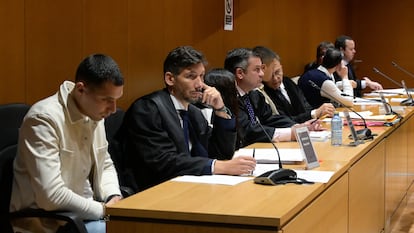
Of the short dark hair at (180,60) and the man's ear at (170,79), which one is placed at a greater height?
the short dark hair at (180,60)

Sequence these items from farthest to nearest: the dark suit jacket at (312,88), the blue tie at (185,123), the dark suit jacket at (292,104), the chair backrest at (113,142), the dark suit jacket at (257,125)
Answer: the dark suit jacket at (312,88), the dark suit jacket at (292,104), the dark suit jacket at (257,125), the blue tie at (185,123), the chair backrest at (113,142)

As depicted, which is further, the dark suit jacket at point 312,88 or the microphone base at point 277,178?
the dark suit jacket at point 312,88

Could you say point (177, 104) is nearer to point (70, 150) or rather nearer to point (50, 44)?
point (50, 44)

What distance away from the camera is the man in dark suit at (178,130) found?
314cm

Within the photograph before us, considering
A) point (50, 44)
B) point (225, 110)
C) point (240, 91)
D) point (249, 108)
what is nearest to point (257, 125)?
point (249, 108)

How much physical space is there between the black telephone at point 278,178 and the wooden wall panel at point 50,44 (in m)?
1.28

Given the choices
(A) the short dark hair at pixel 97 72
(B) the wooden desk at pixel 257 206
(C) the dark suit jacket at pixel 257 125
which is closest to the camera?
(B) the wooden desk at pixel 257 206

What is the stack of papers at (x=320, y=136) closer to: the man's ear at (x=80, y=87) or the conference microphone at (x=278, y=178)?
the conference microphone at (x=278, y=178)

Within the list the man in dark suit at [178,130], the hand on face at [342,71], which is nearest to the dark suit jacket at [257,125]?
the man in dark suit at [178,130]

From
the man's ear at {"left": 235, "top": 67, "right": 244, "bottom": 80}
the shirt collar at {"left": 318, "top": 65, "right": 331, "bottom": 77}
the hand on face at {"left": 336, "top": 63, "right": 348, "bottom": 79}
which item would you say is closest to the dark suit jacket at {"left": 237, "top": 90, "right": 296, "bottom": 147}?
the man's ear at {"left": 235, "top": 67, "right": 244, "bottom": 80}

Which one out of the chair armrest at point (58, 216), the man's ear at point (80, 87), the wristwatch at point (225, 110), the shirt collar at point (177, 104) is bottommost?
the chair armrest at point (58, 216)

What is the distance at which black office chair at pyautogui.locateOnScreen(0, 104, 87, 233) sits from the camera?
2445 millimetres

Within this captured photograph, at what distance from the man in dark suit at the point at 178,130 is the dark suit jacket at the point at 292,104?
5.79ft

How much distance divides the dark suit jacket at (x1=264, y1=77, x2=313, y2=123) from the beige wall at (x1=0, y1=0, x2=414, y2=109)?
63 cm
